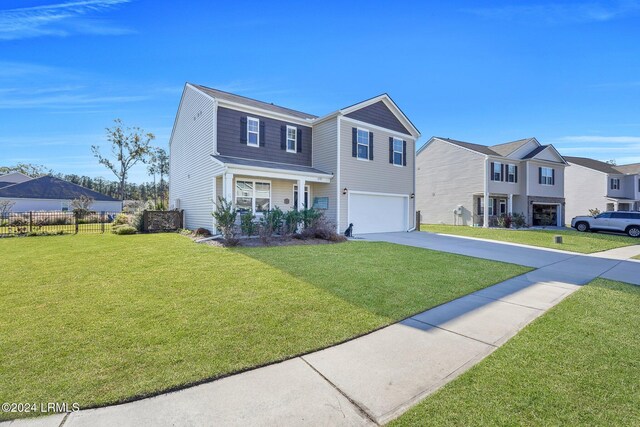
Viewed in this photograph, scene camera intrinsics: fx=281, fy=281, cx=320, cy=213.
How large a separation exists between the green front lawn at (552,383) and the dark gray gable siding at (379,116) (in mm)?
13290

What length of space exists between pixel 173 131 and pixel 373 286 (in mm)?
18795

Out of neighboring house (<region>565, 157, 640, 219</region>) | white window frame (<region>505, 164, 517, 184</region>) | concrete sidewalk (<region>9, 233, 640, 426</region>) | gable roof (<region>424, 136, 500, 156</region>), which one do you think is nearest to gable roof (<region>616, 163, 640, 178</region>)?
neighboring house (<region>565, 157, 640, 219</region>)

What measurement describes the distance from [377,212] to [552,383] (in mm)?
14107

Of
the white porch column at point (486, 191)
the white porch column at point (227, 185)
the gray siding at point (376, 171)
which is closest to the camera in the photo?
the white porch column at point (227, 185)

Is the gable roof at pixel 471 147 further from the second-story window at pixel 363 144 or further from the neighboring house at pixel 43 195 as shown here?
the neighboring house at pixel 43 195

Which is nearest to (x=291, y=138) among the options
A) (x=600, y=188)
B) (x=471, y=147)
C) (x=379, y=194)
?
(x=379, y=194)

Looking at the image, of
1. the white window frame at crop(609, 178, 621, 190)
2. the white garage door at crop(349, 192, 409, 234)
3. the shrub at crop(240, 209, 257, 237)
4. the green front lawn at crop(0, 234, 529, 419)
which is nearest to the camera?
the green front lawn at crop(0, 234, 529, 419)

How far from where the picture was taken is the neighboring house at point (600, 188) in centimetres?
3097

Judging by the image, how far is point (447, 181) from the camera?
2623 centimetres

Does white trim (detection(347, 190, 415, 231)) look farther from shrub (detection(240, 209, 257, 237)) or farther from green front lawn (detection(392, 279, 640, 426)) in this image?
green front lawn (detection(392, 279, 640, 426))

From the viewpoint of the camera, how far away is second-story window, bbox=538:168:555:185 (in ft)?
86.3

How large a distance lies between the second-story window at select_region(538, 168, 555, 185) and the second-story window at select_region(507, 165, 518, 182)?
281 centimetres

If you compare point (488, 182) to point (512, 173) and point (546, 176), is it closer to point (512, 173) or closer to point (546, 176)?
point (512, 173)

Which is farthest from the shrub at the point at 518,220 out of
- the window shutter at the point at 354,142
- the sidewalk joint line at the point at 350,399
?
the sidewalk joint line at the point at 350,399
